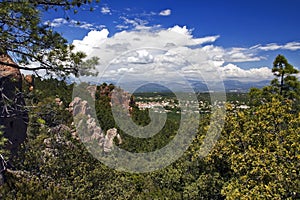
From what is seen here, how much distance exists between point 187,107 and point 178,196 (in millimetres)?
8942

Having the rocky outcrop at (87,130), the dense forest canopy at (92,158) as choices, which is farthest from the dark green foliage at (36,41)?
the rocky outcrop at (87,130)

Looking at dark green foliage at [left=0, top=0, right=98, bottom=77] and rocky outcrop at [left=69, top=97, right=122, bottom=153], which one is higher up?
dark green foliage at [left=0, top=0, right=98, bottom=77]

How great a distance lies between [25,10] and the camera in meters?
4.76

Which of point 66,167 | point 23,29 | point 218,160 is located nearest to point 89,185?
point 66,167

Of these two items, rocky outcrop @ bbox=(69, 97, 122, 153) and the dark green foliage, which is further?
rocky outcrop @ bbox=(69, 97, 122, 153)

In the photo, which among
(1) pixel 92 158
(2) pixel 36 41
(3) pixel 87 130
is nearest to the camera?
(2) pixel 36 41

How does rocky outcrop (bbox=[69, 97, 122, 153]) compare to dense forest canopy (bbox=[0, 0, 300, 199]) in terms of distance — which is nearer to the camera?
dense forest canopy (bbox=[0, 0, 300, 199])

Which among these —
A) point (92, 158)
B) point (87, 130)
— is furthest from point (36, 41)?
point (87, 130)

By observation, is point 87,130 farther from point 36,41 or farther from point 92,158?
point 36,41

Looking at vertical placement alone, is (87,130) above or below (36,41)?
below

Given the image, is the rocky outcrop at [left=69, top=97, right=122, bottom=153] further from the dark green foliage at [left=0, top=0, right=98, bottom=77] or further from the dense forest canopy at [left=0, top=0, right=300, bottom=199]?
the dark green foliage at [left=0, top=0, right=98, bottom=77]

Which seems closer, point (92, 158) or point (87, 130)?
point (92, 158)

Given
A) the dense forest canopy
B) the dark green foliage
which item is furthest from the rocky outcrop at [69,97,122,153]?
the dark green foliage

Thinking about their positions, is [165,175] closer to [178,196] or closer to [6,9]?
[178,196]
